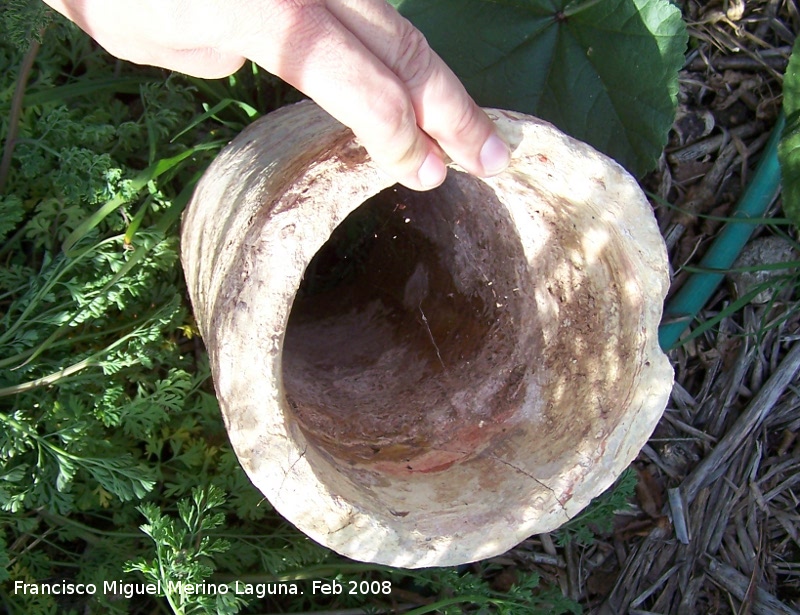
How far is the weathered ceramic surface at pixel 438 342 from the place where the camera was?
1.31 meters

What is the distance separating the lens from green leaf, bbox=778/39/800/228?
6.55 ft

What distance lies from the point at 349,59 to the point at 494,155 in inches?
12.3

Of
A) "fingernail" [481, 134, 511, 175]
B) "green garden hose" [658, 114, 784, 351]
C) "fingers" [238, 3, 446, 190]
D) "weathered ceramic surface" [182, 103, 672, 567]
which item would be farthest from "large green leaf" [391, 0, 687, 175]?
"fingers" [238, 3, 446, 190]

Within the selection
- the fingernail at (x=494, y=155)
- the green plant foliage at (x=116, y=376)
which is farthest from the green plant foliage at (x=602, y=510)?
the fingernail at (x=494, y=155)

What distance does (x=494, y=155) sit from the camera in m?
1.29

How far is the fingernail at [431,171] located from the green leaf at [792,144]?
1.16m

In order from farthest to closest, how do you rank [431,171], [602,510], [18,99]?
1. [602,510]
2. [18,99]
3. [431,171]

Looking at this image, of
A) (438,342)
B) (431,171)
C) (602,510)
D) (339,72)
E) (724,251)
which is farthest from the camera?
(724,251)

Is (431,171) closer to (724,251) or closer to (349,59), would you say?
(349,59)

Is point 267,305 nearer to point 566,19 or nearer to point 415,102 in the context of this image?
point 415,102

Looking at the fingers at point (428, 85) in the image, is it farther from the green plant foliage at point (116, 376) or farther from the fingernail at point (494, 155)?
the green plant foliage at point (116, 376)

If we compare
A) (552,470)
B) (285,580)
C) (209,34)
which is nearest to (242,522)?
(285,580)

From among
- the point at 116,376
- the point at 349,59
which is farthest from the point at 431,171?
the point at 116,376

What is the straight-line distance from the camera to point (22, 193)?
197 centimetres
